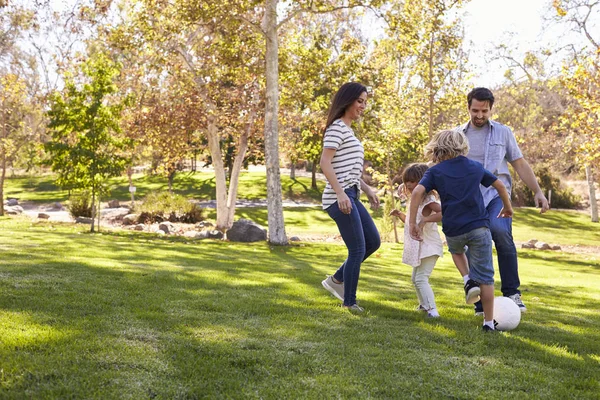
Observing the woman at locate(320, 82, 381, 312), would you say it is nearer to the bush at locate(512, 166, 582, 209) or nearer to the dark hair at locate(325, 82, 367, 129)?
the dark hair at locate(325, 82, 367, 129)

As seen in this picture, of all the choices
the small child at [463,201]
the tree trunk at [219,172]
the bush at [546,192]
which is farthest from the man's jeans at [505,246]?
the bush at [546,192]

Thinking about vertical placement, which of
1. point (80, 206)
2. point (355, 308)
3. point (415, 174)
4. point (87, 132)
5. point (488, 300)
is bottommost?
point (80, 206)

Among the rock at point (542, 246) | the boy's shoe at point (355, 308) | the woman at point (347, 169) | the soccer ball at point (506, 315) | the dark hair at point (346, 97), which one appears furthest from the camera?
the rock at point (542, 246)

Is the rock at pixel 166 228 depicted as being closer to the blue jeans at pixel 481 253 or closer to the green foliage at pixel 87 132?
the green foliage at pixel 87 132

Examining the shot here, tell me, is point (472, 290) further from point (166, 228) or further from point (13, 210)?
point (13, 210)

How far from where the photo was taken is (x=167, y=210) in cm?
2756

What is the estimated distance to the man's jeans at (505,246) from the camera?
587cm

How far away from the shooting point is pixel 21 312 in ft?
16.5

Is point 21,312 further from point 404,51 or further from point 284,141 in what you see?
point 284,141

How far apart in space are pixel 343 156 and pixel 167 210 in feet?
74.6

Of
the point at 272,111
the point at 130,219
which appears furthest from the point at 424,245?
the point at 130,219

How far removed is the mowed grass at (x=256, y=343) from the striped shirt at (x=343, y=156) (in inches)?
48.7

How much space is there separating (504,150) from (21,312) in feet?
15.4

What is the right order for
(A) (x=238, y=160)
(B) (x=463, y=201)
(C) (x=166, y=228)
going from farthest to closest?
(A) (x=238, y=160)
(C) (x=166, y=228)
(B) (x=463, y=201)
